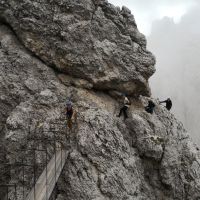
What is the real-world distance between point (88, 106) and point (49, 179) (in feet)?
27.5

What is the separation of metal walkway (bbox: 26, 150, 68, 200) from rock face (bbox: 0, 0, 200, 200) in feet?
3.22

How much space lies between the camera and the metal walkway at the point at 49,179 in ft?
63.3

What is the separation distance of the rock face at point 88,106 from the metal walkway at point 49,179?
981 millimetres

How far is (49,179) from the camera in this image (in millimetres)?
21078

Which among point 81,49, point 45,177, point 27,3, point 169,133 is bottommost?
point 45,177

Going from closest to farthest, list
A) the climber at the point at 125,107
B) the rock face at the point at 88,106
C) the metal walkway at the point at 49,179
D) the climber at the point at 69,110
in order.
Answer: the metal walkway at the point at 49,179, the rock face at the point at 88,106, the climber at the point at 69,110, the climber at the point at 125,107

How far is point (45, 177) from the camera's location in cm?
2167

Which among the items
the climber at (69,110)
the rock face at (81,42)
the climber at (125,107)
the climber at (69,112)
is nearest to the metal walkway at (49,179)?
the climber at (69,112)

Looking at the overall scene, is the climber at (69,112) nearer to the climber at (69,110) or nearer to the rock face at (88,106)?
the climber at (69,110)

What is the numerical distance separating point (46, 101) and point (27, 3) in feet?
30.2

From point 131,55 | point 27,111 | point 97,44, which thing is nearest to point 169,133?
point 131,55

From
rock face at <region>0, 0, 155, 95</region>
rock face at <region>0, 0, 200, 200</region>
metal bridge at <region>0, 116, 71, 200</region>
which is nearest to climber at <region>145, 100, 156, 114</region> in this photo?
rock face at <region>0, 0, 200, 200</region>

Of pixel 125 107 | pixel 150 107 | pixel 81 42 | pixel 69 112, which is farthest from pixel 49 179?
pixel 81 42

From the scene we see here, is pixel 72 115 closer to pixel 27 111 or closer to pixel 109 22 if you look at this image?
pixel 27 111
